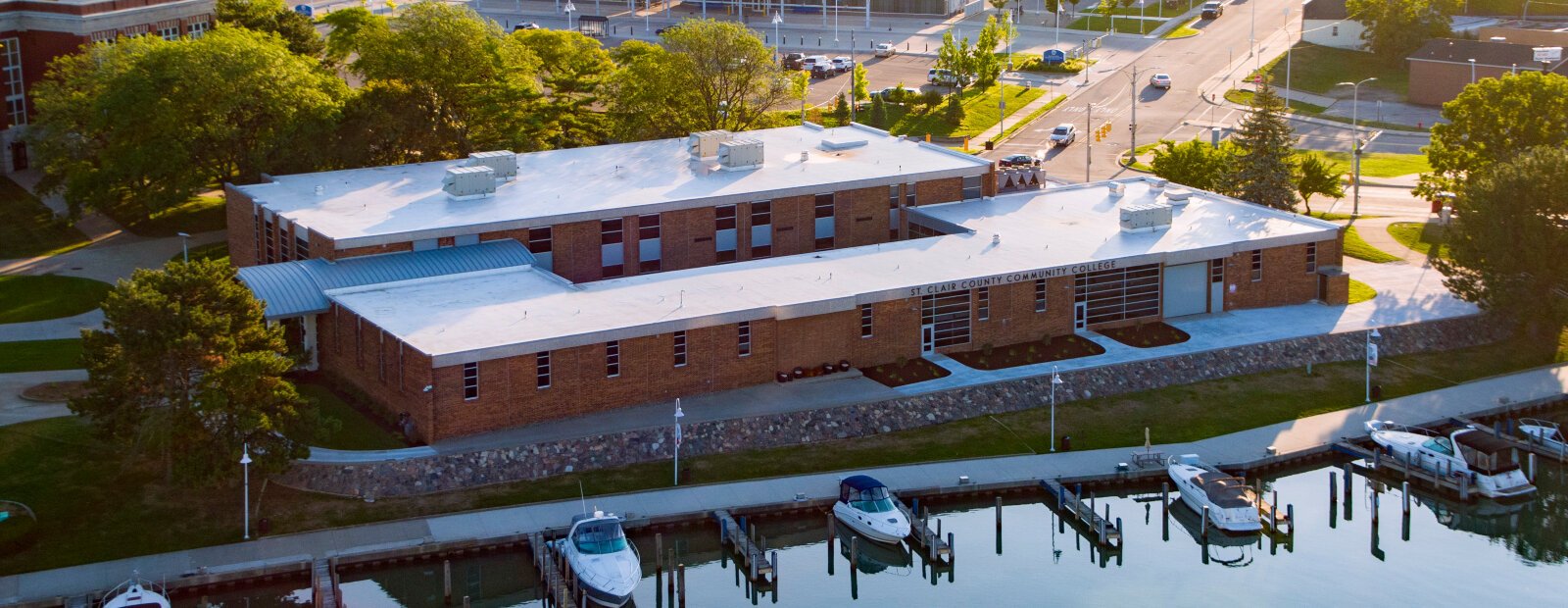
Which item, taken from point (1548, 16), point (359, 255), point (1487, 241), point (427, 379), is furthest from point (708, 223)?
point (1548, 16)

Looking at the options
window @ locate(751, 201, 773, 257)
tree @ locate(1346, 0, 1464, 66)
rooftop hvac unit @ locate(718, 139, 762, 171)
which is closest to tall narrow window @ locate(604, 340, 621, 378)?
window @ locate(751, 201, 773, 257)

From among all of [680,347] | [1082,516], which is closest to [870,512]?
[1082,516]

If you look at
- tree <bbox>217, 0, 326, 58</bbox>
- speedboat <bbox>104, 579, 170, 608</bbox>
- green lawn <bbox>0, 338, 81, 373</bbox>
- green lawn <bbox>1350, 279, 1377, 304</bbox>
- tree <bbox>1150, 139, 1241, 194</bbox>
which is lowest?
speedboat <bbox>104, 579, 170, 608</bbox>

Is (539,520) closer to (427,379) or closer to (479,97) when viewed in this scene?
(427,379)

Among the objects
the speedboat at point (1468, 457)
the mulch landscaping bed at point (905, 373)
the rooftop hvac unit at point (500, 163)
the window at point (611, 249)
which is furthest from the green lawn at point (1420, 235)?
the rooftop hvac unit at point (500, 163)

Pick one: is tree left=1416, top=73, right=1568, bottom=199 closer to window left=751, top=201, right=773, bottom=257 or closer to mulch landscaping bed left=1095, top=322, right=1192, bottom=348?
mulch landscaping bed left=1095, top=322, right=1192, bottom=348

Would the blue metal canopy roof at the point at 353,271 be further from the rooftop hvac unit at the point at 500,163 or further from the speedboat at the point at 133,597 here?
the speedboat at the point at 133,597

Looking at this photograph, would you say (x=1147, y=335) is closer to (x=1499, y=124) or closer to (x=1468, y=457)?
(x=1468, y=457)
